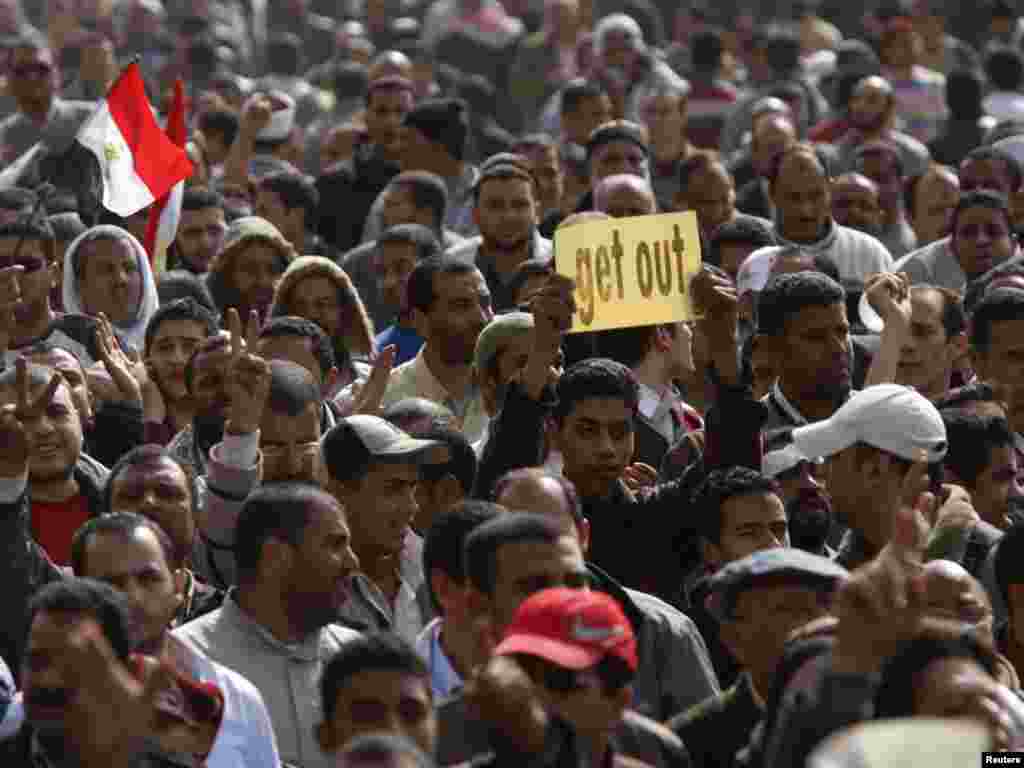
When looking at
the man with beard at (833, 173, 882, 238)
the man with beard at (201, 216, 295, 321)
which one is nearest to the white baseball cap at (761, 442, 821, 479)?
the man with beard at (201, 216, 295, 321)

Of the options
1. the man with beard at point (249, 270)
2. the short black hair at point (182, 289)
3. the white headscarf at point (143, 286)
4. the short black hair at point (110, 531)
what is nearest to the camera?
the short black hair at point (110, 531)

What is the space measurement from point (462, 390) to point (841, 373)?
1.58 metres

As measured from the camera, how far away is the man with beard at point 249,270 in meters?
12.4

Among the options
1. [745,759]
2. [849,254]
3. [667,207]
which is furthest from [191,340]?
[667,207]

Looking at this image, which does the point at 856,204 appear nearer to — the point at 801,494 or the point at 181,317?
the point at 181,317

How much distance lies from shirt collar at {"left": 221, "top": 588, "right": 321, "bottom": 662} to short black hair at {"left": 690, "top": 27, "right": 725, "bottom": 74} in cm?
1188

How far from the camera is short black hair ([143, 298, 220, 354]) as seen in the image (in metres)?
10.8

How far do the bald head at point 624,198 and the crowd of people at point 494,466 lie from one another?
1 cm

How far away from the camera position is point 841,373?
9.70 meters

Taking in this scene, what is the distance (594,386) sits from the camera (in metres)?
9.17

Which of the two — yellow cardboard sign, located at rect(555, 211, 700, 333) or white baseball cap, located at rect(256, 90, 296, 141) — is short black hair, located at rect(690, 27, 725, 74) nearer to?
white baseball cap, located at rect(256, 90, 296, 141)

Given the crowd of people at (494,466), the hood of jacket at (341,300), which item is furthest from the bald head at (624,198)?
the hood of jacket at (341,300)

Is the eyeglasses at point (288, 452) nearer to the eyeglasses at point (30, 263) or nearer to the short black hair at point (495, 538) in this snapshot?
the short black hair at point (495, 538)

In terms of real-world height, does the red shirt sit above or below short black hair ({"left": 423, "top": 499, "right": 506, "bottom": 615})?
below
